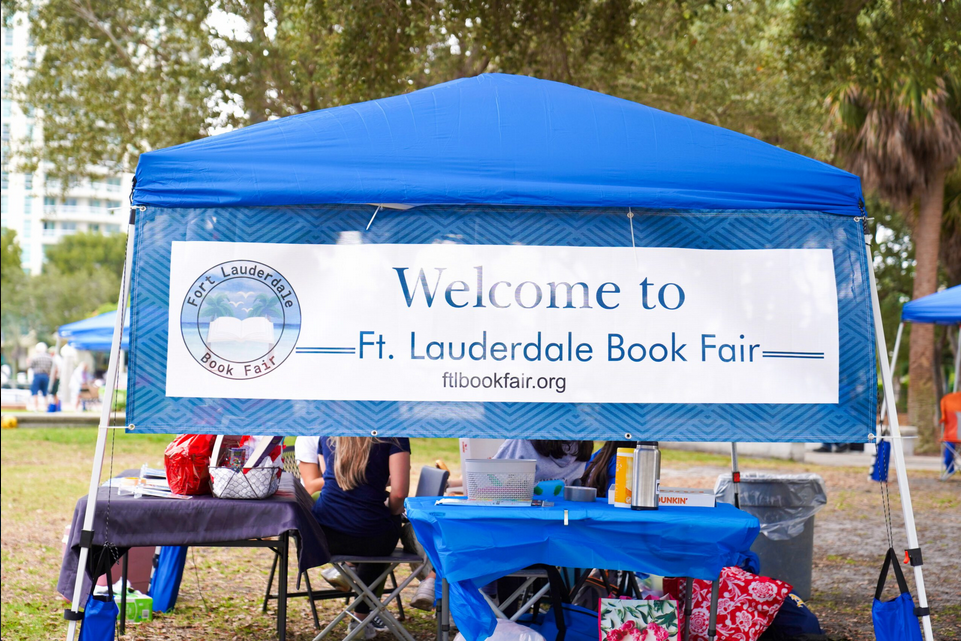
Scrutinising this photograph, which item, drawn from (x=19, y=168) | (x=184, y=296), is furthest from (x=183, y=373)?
(x=19, y=168)

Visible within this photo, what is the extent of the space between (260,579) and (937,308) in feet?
23.8

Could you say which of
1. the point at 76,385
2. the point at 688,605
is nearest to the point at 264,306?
the point at 688,605

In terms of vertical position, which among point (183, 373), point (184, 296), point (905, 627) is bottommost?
point (905, 627)

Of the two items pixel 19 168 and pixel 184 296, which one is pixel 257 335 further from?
pixel 19 168

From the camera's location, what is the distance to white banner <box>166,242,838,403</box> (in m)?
3.67

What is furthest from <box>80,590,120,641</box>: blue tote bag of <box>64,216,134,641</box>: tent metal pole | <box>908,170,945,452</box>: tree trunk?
<box>908,170,945,452</box>: tree trunk

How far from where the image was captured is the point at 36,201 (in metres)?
97.1

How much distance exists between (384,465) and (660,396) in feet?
5.67

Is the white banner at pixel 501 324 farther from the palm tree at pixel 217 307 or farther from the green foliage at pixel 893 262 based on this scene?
the green foliage at pixel 893 262

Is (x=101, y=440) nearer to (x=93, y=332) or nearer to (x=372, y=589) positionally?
(x=372, y=589)

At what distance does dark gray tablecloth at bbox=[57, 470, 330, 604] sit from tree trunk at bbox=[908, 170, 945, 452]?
1411 centimetres

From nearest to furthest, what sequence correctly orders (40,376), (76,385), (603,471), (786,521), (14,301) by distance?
(603,471) → (786,521) → (40,376) → (76,385) → (14,301)

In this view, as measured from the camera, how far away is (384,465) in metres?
4.88

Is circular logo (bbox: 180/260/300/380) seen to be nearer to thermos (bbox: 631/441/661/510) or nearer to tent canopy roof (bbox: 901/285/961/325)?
thermos (bbox: 631/441/661/510)
